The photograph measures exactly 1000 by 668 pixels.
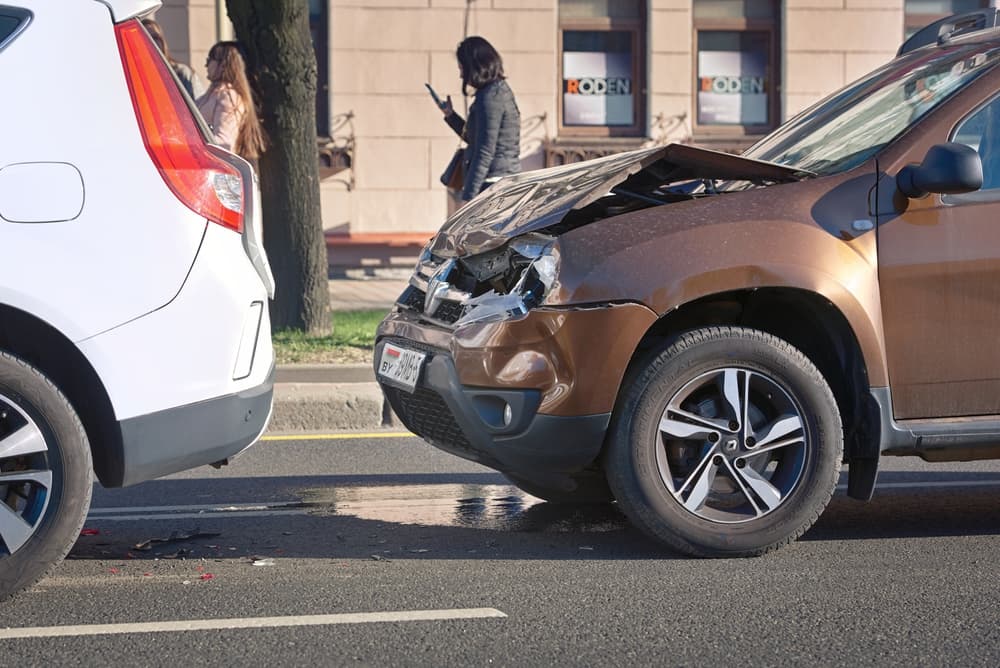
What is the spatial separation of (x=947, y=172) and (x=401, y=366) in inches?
77.0

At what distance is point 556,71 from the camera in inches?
650

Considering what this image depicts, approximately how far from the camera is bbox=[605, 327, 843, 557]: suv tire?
4.45 m

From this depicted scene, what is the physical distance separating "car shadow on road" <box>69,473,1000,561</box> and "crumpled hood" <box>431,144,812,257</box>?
1.02 m

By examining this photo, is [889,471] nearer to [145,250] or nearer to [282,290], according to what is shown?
[145,250]

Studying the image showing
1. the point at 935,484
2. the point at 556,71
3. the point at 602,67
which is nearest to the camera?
the point at 935,484

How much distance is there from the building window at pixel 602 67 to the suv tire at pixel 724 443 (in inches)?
487

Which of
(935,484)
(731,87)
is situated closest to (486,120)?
(935,484)

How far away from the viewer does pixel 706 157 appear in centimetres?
463

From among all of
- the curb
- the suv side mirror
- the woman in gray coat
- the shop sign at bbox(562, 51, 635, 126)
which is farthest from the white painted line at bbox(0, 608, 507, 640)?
the shop sign at bbox(562, 51, 635, 126)

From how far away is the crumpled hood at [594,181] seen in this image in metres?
4.59

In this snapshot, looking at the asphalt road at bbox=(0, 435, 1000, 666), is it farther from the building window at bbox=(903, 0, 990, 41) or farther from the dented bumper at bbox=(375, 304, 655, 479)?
the building window at bbox=(903, 0, 990, 41)

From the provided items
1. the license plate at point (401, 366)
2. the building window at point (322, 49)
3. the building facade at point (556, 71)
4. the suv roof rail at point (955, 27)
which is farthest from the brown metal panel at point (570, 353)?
the building window at point (322, 49)

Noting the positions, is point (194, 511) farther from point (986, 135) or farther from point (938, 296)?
point (986, 135)

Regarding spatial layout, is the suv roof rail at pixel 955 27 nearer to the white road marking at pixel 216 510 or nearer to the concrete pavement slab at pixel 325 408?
the white road marking at pixel 216 510
